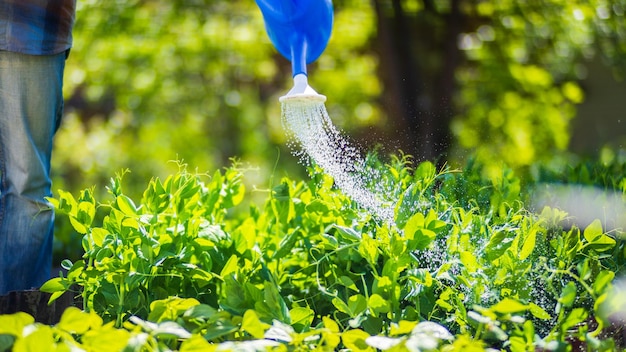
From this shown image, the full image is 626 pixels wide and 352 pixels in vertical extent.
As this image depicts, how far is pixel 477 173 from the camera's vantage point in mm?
2422

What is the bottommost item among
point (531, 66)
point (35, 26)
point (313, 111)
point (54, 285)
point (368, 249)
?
point (54, 285)

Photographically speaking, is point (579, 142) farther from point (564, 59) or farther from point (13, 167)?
point (13, 167)

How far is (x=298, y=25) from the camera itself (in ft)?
6.72

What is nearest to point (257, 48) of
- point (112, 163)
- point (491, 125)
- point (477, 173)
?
point (112, 163)

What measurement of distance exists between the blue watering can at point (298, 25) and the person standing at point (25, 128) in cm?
60

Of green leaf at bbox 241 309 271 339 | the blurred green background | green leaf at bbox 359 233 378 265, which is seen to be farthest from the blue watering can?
the blurred green background

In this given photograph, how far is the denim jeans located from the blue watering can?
62 centimetres

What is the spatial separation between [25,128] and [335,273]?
Result: 922mm

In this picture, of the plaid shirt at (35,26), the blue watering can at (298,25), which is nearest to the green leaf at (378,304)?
the blue watering can at (298,25)

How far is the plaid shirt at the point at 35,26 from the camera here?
2055 mm

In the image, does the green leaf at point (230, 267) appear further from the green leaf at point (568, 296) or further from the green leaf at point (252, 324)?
the green leaf at point (568, 296)

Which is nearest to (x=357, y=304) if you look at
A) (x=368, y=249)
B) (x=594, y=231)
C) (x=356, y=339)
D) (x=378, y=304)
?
(x=378, y=304)

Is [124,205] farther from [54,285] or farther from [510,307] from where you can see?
[510,307]

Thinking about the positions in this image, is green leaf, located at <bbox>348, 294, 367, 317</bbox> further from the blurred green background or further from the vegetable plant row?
the blurred green background
